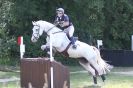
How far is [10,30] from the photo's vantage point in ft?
99.3

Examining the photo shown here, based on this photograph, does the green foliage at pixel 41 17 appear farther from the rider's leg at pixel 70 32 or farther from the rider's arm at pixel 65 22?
the rider's arm at pixel 65 22

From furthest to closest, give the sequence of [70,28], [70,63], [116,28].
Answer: [116,28], [70,63], [70,28]

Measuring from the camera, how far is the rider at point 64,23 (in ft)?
52.9

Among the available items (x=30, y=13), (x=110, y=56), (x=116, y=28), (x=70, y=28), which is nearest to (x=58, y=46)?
(x=70, y=28)

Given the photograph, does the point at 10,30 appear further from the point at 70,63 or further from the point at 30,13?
the point at 70,63

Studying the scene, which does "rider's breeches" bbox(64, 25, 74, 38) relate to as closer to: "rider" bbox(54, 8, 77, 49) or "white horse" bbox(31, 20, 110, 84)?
"rider" bbox(54, 8, 77, 49)

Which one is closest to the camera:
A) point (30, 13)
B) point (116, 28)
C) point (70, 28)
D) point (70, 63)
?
point (70, 28)

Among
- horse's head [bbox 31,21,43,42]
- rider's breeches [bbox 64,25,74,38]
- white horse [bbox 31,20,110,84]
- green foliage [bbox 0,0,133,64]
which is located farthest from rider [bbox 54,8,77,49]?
green foliage [bbox 0,0,133,64]

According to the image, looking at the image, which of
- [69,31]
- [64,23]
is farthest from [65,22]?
[69,31]

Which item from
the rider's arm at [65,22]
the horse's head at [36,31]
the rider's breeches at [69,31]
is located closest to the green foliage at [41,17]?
the rider's breeches at [69,31]

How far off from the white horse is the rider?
0.15m

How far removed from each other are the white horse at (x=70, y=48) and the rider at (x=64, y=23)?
0.15 meters

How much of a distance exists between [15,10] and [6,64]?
3364 mm

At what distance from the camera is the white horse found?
640 inches
